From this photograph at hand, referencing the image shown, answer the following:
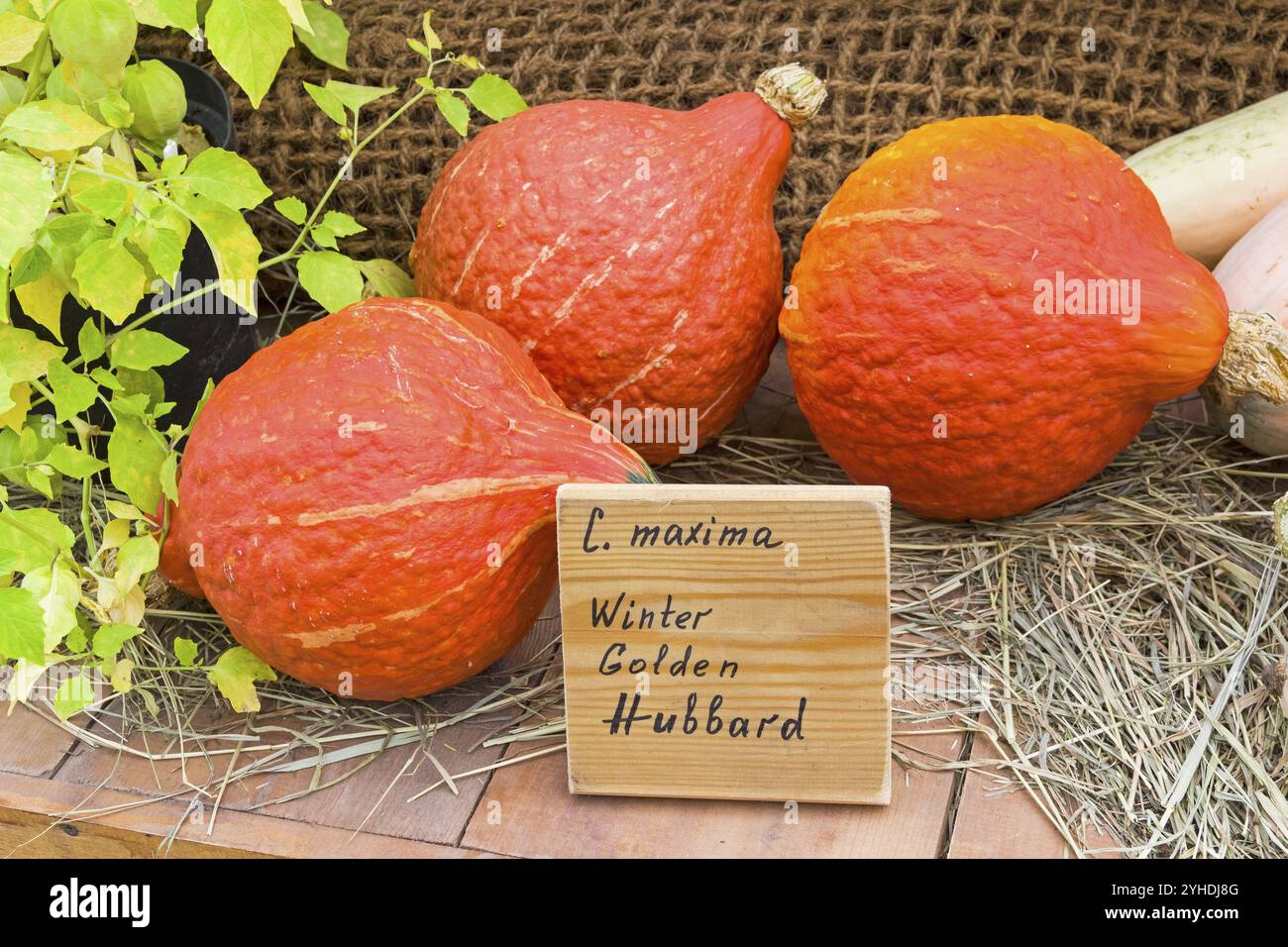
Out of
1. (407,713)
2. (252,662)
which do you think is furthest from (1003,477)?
(252,662)

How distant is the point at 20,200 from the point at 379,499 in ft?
1.24

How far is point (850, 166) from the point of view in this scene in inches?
65.1

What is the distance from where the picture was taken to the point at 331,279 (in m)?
1.32

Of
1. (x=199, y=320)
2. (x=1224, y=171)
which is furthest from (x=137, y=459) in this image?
(x=1224, y=171)

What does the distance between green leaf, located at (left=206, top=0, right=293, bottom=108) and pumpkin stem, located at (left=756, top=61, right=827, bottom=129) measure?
0.56m

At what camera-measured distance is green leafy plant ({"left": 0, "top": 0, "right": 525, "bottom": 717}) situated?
1.12 meters

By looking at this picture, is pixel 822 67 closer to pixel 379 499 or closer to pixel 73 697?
pixel 379 499

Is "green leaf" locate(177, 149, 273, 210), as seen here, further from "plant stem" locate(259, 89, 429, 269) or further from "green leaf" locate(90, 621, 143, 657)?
"green leaf" locate(90, 621, 143, 657)

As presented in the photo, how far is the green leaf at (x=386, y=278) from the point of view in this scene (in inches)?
61.2

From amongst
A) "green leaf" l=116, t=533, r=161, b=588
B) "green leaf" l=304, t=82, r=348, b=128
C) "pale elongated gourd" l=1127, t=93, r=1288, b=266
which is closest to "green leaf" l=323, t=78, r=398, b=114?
"green leaf" l=304, t=82, r=348, b=128

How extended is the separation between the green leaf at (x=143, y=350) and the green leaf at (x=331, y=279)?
15 centimetres

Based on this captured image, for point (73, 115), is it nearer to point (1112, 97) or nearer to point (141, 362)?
point (141, 362)

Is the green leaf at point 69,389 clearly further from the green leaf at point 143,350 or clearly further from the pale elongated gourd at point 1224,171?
the pale elongated gourd at point 1224,171

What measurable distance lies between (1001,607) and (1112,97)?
0.74 meters
